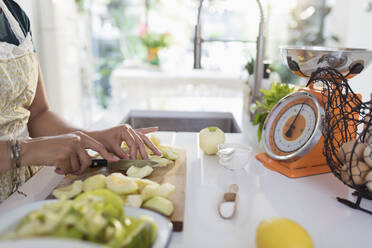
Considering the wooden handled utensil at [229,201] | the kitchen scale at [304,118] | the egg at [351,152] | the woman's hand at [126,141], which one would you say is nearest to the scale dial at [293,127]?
the kitchen scale at [304,118]

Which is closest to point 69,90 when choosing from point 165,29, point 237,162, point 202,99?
point 165,29

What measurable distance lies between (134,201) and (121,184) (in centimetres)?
6

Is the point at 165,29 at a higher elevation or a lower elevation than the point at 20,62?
higher

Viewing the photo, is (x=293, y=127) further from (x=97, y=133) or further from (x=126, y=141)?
(x=97, y=133)

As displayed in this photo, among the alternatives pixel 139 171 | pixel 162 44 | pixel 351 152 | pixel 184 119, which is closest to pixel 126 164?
pixel 139 171

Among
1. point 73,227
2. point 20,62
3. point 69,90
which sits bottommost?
point 69,90

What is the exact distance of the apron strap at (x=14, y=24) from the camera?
115 cm

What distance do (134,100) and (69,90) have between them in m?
2.04

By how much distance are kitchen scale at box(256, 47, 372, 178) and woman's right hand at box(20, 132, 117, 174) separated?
559 mm

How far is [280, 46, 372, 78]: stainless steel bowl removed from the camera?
94 cm

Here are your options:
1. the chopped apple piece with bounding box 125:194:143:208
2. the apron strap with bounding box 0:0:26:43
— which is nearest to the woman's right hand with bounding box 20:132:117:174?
the chopped apple piece with bounding box 125:194:143:208

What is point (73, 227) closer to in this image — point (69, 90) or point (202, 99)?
point (202, 99)

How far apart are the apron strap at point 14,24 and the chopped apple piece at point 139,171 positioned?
2.12ft

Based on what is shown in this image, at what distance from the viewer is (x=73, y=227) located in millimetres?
438
